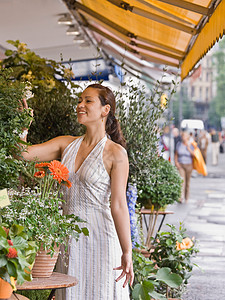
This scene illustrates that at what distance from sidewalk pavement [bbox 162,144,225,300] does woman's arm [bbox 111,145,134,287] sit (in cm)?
297

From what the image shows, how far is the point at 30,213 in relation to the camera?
9.19 feet

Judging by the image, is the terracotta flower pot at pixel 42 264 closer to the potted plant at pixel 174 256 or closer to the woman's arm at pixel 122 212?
the woman's arm at pixel 122 212

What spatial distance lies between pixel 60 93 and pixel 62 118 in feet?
0.95

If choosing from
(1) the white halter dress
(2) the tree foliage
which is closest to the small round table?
(1) the white halter dress

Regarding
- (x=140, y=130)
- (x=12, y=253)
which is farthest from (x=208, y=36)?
(x=12, y=253)

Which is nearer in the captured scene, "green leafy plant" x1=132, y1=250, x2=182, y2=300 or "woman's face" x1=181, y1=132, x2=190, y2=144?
"green leafy plant" x1=132, y1=250, x2=182, y2=300

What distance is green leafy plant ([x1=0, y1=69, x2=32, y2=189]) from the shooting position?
9.57ft

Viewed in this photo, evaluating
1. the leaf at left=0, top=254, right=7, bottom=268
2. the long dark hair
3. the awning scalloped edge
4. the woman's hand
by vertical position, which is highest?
the awning scalloped edge

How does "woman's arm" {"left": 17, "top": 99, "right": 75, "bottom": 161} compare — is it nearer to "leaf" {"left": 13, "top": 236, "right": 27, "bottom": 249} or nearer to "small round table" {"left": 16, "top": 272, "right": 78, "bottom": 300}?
"small round table" {"left": 16, "top": 272, "right": 78, "bottom": 300}

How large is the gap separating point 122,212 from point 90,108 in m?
0.68

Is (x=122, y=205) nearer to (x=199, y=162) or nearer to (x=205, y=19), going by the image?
(x=205, y=19)

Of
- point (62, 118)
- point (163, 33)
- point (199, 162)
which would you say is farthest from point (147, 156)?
point (199, 162)

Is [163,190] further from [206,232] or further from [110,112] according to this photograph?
[110,112]

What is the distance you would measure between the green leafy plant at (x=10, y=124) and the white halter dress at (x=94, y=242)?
57 centimetres
